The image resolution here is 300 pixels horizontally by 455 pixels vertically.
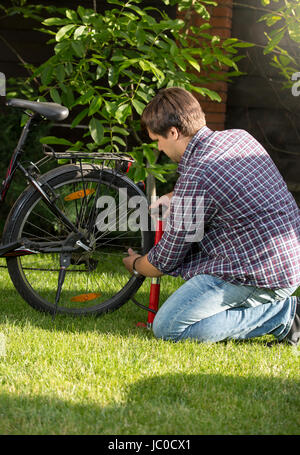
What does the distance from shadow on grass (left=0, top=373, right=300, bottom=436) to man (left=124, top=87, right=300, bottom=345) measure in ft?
1.65

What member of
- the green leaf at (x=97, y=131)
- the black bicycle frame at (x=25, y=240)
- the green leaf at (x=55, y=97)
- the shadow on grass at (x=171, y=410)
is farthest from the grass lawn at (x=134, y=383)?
the green leaf at (x=55, y=97)

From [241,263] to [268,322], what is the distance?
0.36 meters

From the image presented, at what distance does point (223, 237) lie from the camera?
303 centimetres

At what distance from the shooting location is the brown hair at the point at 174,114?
299 centimetres

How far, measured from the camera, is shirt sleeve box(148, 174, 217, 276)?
290 centimetres

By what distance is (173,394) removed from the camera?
2.45m

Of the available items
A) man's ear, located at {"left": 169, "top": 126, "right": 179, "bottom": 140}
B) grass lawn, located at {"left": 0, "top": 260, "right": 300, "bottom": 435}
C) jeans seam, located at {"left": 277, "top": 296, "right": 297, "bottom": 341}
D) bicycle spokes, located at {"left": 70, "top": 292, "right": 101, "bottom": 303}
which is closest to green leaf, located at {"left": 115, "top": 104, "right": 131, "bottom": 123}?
man's ear, located at {"left": 169, "top": 126, "right": 179, "bottom": 140}

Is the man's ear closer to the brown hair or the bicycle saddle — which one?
the brown hair

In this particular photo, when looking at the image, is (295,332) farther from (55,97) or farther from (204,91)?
(55,97)

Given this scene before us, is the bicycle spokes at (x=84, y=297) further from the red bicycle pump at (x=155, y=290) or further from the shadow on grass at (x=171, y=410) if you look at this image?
the shadow on grass at (x=171, y=410)

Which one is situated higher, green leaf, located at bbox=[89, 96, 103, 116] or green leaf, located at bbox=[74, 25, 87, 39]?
green leaf, located at bbox=[74, 25, 87, 39]

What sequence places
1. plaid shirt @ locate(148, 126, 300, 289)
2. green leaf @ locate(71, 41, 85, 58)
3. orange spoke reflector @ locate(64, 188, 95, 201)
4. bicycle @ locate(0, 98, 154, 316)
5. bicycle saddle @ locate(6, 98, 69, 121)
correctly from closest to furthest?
plaid shirt @ locate(148, 126, 300, 289)
bicycle saddle @ locate(6, 98, 69, 121)
bicycle @ locate(0, 98, 154, 316)
orange spoke reflector @ locate(64, 188, 95, 201)
green leaf @ locate(71, 41, 85, 58)

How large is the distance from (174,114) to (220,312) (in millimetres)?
994
